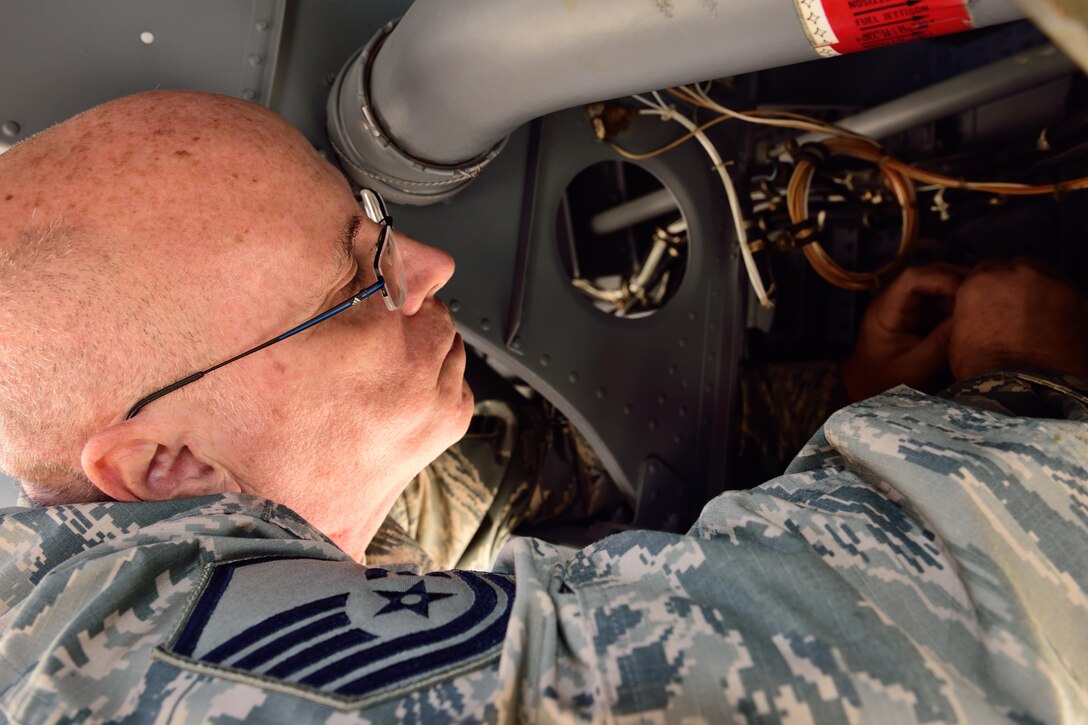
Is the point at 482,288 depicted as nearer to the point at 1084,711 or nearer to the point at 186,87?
the point at 186,87

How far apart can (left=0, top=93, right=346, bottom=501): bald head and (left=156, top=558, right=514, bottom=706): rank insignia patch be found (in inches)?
11.3

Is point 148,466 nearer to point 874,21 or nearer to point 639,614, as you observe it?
point 639,614

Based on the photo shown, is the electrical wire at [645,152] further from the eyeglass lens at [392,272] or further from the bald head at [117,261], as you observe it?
the bald head at [117,261]

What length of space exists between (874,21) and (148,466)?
832 millimetres

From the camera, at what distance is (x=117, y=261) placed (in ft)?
2.85

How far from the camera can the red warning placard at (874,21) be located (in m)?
0.67

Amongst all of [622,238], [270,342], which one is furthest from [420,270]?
[622,238]

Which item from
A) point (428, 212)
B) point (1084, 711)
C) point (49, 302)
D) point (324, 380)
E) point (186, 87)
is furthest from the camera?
point (428, 212)

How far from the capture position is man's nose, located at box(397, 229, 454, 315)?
3.52 feet

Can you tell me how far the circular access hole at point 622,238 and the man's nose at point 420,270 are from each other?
0.58m

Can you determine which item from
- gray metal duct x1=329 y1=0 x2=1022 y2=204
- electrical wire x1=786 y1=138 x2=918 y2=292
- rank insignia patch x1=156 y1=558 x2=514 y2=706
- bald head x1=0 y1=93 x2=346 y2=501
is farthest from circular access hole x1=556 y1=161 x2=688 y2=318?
rank insignia patch x1=156 y1=558 x2=514 y2=706

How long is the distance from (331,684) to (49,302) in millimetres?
517

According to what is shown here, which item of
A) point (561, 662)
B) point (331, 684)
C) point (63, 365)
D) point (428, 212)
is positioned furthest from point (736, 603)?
point (428, 212)

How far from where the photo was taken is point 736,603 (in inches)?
26.3
